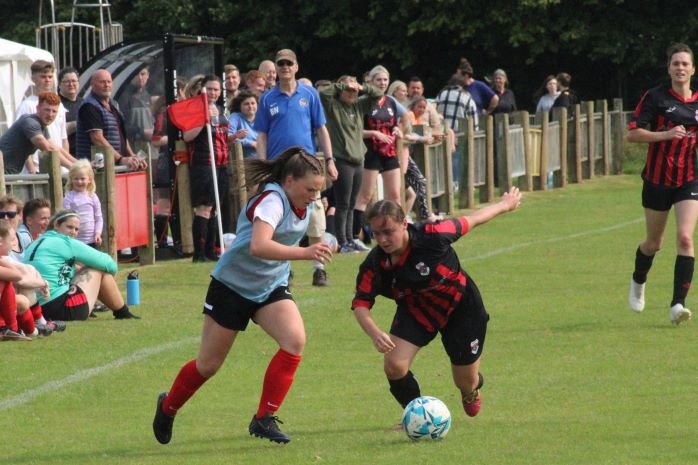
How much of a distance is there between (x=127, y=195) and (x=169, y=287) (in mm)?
1776

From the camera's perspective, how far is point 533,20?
4044 centimetres

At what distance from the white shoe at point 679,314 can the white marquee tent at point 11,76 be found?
1125cm

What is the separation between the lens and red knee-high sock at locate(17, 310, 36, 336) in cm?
1173

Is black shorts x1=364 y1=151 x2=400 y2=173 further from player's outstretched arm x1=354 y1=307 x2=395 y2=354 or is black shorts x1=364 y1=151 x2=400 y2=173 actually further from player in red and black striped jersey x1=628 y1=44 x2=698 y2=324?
player's outstretched arm x1=354 y1=307 x2=395 y2=354

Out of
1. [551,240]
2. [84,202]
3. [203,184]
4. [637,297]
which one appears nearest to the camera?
[637,297]

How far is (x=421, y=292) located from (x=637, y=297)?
191 inches

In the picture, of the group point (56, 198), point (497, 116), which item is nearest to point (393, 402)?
point (56, 198)

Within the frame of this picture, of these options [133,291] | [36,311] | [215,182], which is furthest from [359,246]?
[36,311]

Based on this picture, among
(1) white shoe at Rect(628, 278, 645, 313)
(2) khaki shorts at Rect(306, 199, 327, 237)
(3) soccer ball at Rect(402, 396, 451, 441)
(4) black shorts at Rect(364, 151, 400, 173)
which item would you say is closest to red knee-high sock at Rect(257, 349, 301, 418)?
(3) soccer ball at Rect(402, 396, 451, 441)

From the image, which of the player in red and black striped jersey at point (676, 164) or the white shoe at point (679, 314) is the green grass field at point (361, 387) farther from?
the player in red and black striped jersey at point (676, 164)

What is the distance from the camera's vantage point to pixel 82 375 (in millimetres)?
10305

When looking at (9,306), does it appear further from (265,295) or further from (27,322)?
(265,295)

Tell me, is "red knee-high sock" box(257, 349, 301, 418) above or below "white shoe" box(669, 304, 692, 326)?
above

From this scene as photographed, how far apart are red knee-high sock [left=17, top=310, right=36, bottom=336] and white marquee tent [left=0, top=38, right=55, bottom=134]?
9181 millimetres
